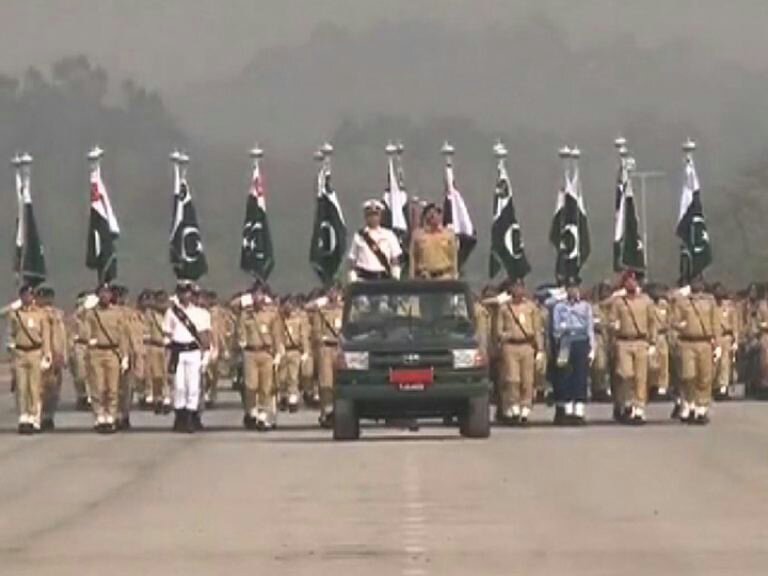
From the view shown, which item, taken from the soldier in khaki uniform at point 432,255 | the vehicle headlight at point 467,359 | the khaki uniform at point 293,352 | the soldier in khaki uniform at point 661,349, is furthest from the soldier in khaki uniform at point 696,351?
the khaki uniform at point 293,352

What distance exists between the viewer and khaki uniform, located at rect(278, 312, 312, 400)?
137 ft

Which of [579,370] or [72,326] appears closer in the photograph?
[579,370]

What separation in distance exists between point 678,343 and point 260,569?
819 inches

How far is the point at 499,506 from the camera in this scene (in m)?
22.8

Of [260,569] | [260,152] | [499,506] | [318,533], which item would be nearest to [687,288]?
[260,152]

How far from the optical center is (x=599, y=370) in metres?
45.6

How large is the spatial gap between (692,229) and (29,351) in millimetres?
11873

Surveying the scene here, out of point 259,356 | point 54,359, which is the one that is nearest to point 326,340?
point 259,356

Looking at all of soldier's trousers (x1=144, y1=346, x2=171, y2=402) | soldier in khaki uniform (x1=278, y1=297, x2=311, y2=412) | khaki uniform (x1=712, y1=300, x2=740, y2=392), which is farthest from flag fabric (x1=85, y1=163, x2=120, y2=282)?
khaki uniform (x1=712, y1=300, x2=740, y2=392)

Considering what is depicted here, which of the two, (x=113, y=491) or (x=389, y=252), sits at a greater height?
(x=389, y=252)

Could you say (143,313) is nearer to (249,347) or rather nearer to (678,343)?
(249,347)

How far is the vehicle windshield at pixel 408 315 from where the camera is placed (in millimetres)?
33125

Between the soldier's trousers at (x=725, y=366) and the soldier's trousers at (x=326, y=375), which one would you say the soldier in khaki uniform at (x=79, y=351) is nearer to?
the soldier's trousers at (x=326, y=375)

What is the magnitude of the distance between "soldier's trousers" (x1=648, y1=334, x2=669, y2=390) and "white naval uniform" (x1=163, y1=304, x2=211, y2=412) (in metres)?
7.76
